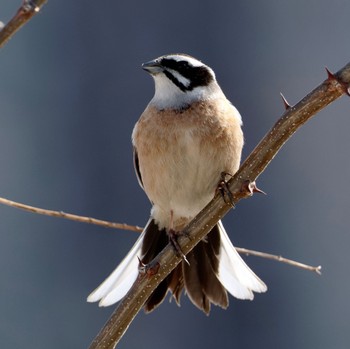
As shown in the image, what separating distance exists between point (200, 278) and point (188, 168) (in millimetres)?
398

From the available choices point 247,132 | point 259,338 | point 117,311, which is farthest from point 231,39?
point 117,311

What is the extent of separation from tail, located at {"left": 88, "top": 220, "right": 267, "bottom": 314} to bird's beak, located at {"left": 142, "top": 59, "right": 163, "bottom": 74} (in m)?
0.65

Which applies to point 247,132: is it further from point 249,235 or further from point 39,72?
point 39,72

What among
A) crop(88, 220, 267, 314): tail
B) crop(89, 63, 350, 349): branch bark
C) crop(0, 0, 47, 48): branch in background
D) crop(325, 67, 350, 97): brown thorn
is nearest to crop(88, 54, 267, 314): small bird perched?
crop(88, 220, 267, 314): tail

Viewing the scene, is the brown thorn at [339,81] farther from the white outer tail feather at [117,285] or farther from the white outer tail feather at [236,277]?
the white outer tail feather at [117,285]

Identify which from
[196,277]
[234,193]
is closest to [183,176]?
[196,277]

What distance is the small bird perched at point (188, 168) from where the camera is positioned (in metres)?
3.02

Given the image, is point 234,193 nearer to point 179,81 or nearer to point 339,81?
point 339,81

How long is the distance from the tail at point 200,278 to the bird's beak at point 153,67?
0.65 m

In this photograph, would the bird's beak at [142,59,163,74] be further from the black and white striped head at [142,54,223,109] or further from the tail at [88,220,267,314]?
the tail at [88,220,267,314]

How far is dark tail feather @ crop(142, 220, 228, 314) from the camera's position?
297 cm

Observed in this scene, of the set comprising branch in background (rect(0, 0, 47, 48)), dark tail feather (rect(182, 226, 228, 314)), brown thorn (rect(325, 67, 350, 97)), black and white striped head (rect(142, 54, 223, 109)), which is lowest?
dark tail feather (rect(182, 226, 228, 314))

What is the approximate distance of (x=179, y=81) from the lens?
3328mm

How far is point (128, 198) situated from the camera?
23.5ft
